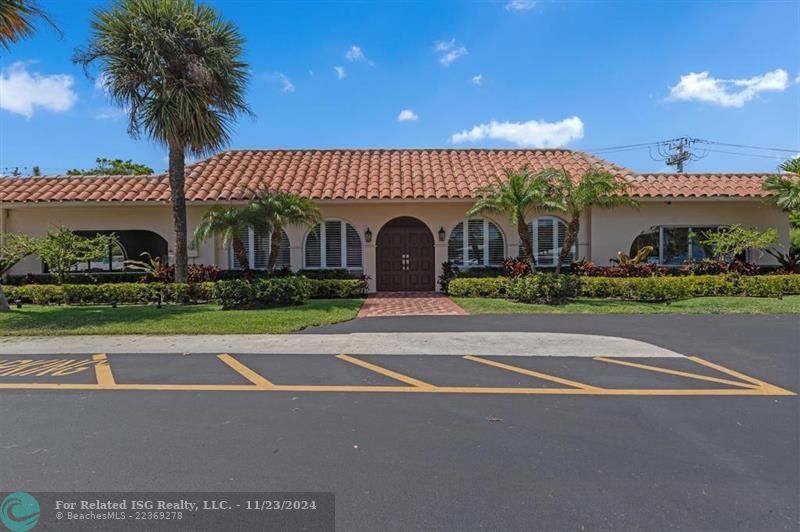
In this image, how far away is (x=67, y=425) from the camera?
4504 mm

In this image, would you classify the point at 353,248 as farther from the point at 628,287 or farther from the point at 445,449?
the point at 445,449

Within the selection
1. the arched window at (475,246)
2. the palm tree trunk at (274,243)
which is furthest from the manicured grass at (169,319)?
the arched window at (475,246)

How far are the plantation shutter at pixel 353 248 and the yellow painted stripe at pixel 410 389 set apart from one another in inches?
444

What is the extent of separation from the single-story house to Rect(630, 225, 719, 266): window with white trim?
0.03 metres

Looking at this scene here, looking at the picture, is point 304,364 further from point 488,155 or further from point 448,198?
point 488,155

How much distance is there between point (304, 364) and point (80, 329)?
5.70 meters

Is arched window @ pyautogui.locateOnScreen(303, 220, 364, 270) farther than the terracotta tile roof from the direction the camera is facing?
Yes

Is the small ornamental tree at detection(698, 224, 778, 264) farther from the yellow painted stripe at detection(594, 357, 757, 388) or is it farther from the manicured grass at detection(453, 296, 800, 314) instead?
the yellow painted stripe at detection(594, 357, 757, 388)

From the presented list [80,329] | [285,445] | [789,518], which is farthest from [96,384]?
[789,518]

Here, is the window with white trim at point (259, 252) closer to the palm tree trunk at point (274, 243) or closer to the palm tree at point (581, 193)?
the palm tree trunk at point (274, 243)

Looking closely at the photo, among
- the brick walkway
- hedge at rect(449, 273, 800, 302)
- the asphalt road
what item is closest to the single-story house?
the brick walkway

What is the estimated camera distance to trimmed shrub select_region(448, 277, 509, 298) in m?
14.4

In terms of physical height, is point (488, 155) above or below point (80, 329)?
above

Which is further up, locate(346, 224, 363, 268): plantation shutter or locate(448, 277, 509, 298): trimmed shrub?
locate(346, 224, 363, 268): plantation shutter
